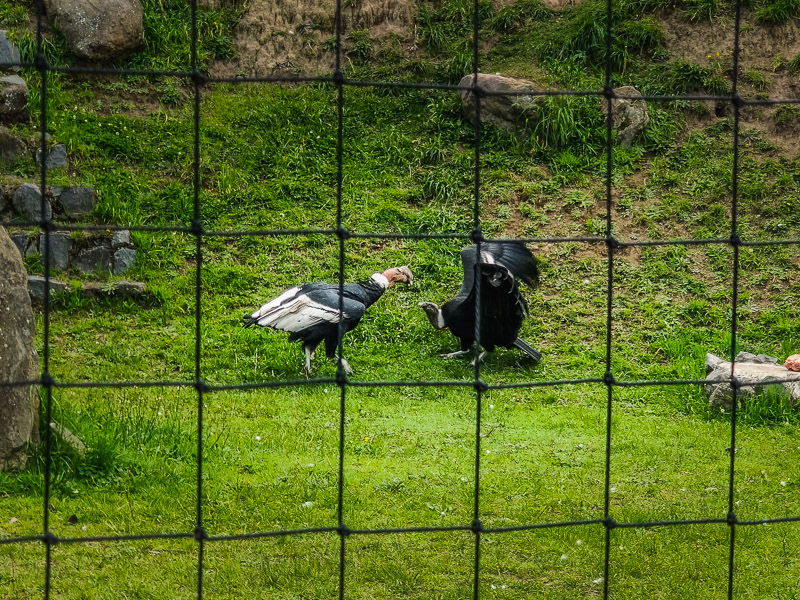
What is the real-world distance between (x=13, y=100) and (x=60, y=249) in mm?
1526

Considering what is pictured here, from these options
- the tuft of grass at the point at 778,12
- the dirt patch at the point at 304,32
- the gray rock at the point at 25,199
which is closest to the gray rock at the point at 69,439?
the gray rock at the point at 25,199

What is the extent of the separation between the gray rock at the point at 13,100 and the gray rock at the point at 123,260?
1612 mm

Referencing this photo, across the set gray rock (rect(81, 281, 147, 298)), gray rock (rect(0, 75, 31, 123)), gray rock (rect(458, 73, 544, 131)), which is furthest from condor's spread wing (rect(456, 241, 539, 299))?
gray rock (rect(0, 75, 31, 123))

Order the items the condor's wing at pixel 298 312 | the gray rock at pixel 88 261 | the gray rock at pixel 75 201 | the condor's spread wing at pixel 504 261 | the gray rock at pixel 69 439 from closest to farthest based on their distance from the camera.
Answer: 1. the gray rock at pixel 69 439
2. the condor's wing at pixel 298 312
3. the condor's spread wing at pixel 504 261
4. the gray rock at pixel 88 261
5. the gray rock at pixel 75 201

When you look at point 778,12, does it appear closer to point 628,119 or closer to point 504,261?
point 628,119

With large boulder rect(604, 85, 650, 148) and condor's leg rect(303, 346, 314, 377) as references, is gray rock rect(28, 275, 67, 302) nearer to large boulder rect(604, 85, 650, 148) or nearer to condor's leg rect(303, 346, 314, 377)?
condor's leg rect(303, 346, 314, 377)

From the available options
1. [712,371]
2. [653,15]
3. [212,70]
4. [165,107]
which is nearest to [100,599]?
[712,371]

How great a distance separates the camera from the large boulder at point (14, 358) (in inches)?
157

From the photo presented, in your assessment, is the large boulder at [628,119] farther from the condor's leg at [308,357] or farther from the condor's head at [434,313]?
the condor's leg at [308,357]

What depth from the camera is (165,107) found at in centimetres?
884

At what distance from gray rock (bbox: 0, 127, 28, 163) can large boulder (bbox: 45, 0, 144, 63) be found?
1316mm

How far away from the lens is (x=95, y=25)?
8766 millimetres

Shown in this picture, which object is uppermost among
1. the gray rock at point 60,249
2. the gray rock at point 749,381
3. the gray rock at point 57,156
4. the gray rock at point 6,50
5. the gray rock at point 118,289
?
the gray rock at point 6,50

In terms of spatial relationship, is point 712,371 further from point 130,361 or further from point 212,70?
point 212,70
